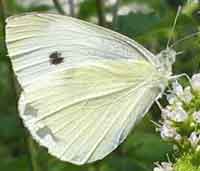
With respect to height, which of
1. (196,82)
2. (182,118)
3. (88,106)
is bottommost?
(88,106)

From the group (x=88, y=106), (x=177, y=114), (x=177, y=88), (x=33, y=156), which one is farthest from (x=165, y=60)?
(x=33, y=156)

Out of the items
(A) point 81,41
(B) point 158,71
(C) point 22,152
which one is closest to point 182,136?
(B) point 158,71

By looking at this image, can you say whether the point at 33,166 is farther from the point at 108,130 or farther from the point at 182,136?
the point at 182,136

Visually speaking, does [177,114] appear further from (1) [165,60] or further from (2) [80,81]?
(2) [80,81]

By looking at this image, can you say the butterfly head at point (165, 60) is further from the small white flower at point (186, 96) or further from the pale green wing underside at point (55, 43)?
the small white flower at point (186, 96)

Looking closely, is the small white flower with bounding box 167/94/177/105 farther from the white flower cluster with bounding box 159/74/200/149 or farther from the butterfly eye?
the butterfly eye

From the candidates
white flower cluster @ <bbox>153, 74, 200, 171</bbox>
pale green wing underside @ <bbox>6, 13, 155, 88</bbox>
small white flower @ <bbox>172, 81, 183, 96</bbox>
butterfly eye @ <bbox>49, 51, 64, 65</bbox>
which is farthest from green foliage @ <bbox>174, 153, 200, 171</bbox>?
butterfly eye @ <bbox>49, 51, 64, 65</bbox>
